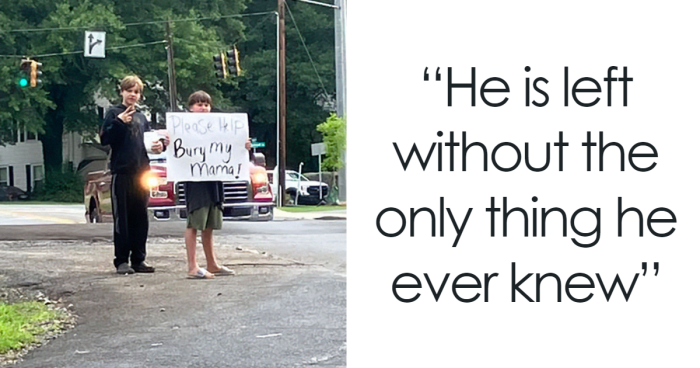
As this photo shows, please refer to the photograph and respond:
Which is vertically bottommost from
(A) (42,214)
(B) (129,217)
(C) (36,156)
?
(A) (42,214)

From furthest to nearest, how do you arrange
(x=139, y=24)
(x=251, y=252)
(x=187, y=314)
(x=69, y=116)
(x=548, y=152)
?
(x=69, y=116)
(x=139, y=24)
(x=251, y=252)
(x=187, y=314)
(x=548, y=152)

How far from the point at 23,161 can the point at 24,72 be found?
925mm

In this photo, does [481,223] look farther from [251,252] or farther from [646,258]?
[251,252]

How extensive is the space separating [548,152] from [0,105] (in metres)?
12.7

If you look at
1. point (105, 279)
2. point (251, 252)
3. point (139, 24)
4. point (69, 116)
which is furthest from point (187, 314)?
point (69, 116)

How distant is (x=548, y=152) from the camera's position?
196cm

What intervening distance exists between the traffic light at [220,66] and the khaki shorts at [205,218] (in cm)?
205

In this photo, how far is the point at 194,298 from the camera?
21.5ft

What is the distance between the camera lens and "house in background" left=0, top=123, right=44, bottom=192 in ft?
38.4

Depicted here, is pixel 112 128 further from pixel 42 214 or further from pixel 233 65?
pixel 42 214

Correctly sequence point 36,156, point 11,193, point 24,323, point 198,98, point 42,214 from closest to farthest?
1. point 24,323
2. point 198,98
3. point 36,156
4. point 42,214
5. point 11,193

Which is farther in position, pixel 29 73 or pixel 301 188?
pixel 29 73

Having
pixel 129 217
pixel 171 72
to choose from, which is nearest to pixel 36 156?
pixel 171 72

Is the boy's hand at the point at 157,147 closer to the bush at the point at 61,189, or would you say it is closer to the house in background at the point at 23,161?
the house in background at the point at 23,161
